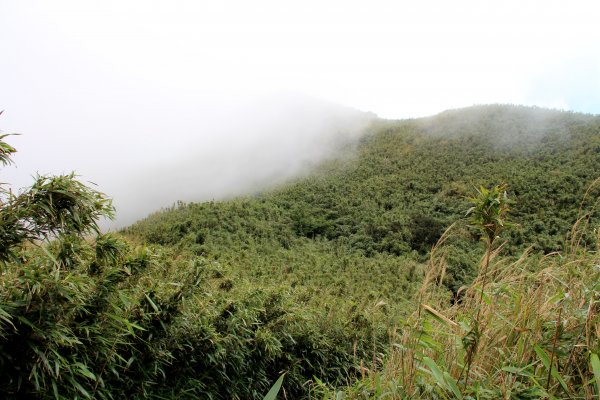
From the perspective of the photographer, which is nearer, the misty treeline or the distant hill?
the misty treeline

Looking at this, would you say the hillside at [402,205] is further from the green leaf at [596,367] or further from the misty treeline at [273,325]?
the green leaf at [596,367]

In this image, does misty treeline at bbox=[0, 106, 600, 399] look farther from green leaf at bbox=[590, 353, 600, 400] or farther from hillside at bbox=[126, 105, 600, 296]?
hillside at bbox=[126, 105, 600, 296]

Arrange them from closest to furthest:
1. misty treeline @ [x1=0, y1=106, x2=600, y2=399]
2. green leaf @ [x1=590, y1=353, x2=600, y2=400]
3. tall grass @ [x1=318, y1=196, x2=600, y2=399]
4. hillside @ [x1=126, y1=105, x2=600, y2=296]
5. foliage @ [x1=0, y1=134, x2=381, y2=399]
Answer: green leaf @ [x1=590, y1=353, x2=600, y2=400]
tall grass @ [x1=318, y1=196, x2=600, y2=399]
misty treeline @ [x1=0, y1=106, x2=600, y2=399]
foliage @ [x1=0, y1=134, x2=381, y2=399]
hillside @ [x1=126, y1=105, x2=600, y2=296]

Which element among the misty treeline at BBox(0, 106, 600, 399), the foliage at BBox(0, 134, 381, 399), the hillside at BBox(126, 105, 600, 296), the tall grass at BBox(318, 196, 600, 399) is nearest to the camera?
the tall grass at BBox(318, 196, 600, 399)

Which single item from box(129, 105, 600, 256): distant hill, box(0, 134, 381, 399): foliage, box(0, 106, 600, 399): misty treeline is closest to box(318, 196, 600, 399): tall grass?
box(0, 106, 600, 399): misty treeline

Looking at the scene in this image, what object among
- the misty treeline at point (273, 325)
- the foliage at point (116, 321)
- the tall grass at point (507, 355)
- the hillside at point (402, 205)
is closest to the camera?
the tall grass at point (507, 355)

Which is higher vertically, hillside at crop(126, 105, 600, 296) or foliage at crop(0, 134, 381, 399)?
foliage at crop(0, 134, 381, 399)

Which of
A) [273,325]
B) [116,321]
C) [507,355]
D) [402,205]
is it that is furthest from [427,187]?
[507,355]

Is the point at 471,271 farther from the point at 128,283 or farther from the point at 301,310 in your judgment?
the point at 128,283

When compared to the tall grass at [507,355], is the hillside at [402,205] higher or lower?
lower

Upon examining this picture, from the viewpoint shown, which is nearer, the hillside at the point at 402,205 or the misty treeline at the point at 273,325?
the misty treeline at the point at 273,325

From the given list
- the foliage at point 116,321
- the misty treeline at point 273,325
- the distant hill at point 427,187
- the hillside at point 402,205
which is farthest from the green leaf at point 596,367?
the distant hill at point 427,187

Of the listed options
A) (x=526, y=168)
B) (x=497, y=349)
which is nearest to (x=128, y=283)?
(x=497, y=349)

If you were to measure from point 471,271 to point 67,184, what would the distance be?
12.0 m
